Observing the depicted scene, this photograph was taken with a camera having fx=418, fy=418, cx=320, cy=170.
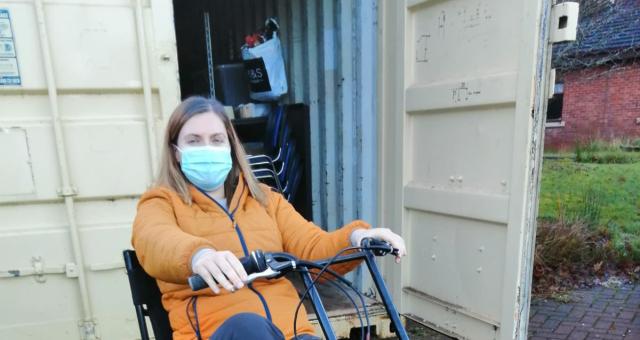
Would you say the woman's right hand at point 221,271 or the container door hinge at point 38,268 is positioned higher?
the woman's right hand at point 221,271

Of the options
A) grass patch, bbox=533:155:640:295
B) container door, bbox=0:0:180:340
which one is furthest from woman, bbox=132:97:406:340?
grass patch, bbox=533:155:640:295

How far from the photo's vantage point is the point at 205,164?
1631mm

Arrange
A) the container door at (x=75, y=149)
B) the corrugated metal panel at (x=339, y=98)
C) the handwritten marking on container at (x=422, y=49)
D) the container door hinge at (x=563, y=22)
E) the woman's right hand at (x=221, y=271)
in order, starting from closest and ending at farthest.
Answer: the woman's right hand at (x=221, y=271) → the container door hinge at (x=563, y=22) → the container door at (x=75, y=149) → the handwritten marking on container at (x=422, y=49) → the corrugated metal panel at (x=339, y=98)

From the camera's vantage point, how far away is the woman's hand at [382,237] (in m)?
1.40

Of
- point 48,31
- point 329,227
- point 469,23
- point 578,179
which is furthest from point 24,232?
point 578,179

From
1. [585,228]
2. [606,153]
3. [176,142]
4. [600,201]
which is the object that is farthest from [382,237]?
[606,153]

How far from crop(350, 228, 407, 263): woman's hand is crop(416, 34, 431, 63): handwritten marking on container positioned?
1.33m

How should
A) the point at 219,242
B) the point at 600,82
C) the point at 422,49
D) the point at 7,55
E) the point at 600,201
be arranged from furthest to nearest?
the point at 600,82, the point at 600,201, the point at 422,49, the point at 7,55, the point at 219,242

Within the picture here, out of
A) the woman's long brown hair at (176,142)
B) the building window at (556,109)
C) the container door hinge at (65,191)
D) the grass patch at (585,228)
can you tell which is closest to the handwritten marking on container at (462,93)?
the woman's long brown hair at (176,142)

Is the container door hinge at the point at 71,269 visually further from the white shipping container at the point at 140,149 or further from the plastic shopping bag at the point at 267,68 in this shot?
the plastic shopping bag at the point at 267,68

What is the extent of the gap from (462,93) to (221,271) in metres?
1.64

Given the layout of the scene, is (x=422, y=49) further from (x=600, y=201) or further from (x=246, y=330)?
(x=600, y=201)

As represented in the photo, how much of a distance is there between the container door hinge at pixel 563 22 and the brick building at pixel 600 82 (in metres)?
5.09

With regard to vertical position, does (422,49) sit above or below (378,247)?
above
